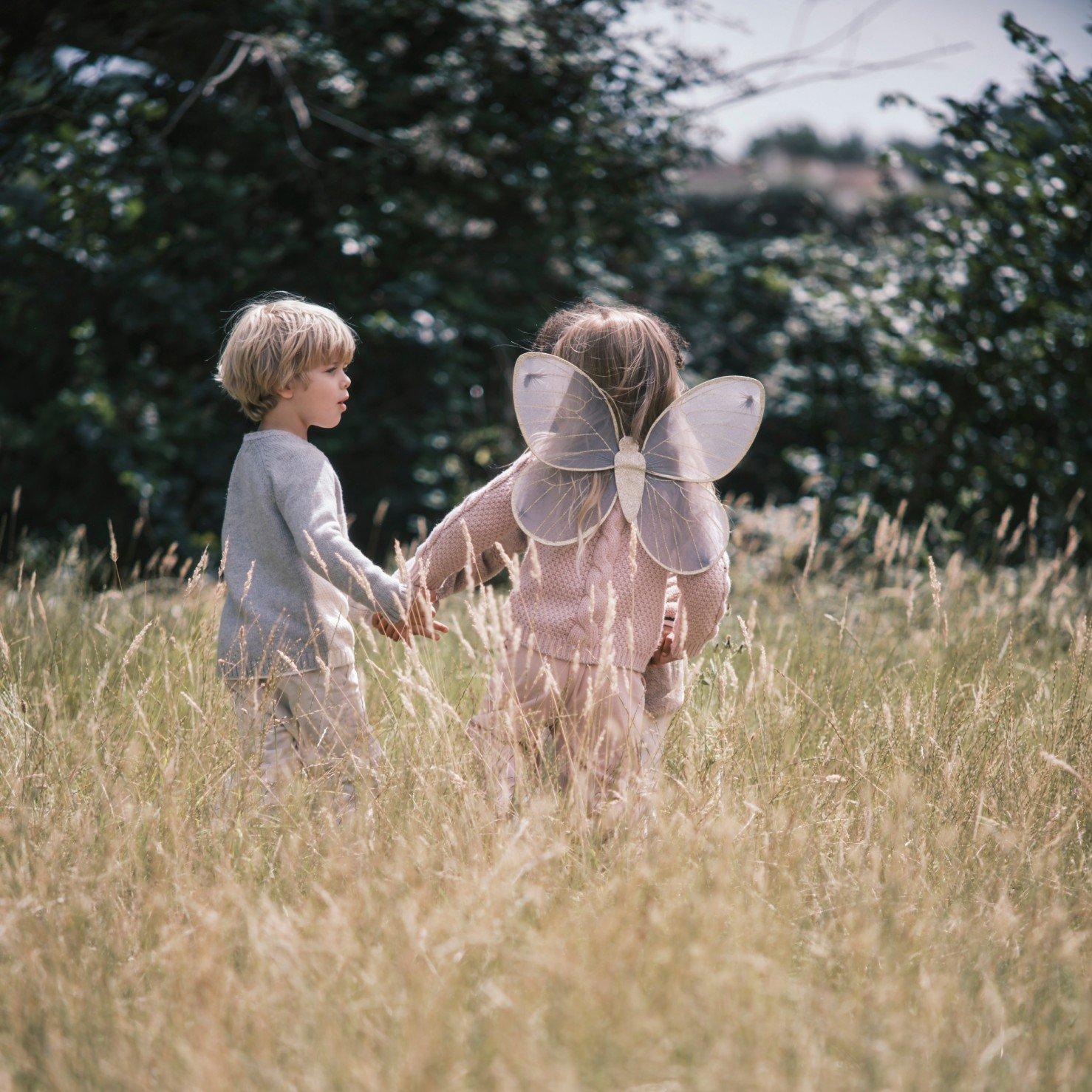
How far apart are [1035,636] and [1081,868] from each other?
7.16 ft

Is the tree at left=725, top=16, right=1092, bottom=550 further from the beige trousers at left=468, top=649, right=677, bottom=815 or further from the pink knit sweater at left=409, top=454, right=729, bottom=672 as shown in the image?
the beige trousers at left=468, top=649, right=677, bottom=815

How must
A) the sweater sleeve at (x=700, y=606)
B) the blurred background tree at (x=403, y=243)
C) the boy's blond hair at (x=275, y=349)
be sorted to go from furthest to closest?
1. the blurred background tree at (x=403, y=243)
2. the boy's blond hair at (x=275, y=349)
3. the sweater sleeve at (x=700, y=606)

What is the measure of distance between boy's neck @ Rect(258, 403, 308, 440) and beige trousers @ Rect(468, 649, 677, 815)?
754mm

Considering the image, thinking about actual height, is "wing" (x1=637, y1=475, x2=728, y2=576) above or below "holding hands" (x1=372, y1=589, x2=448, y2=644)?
above

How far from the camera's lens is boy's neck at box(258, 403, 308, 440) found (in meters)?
2.47

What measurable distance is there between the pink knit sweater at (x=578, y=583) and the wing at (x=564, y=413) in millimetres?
119

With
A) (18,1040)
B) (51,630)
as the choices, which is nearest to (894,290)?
(51,630)

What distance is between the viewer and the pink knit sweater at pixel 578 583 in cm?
221

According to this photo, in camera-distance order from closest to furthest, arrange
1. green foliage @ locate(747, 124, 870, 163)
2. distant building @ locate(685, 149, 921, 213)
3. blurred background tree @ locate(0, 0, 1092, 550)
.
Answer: blurred background tree @ locate(0, 0, 1092, 550) → distant building @ locate(685, 149, 921, 213) → green foliage @ locate(747, 124, 870, 163)

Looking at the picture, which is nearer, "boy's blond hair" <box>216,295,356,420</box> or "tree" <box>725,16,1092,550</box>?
"boy's blond hair" <box>216,295,356,420</box>

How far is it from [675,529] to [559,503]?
249 millimetres

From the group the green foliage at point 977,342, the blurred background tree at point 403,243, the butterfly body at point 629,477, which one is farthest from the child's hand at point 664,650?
the green foliage at point 977,342

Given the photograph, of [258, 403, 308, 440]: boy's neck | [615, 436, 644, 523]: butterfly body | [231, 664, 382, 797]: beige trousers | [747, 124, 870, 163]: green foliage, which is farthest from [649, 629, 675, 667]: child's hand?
[747, 124, 870, 163]: green foliage

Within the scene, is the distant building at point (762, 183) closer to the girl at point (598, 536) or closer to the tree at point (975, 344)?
the tree at point (975, 344)
